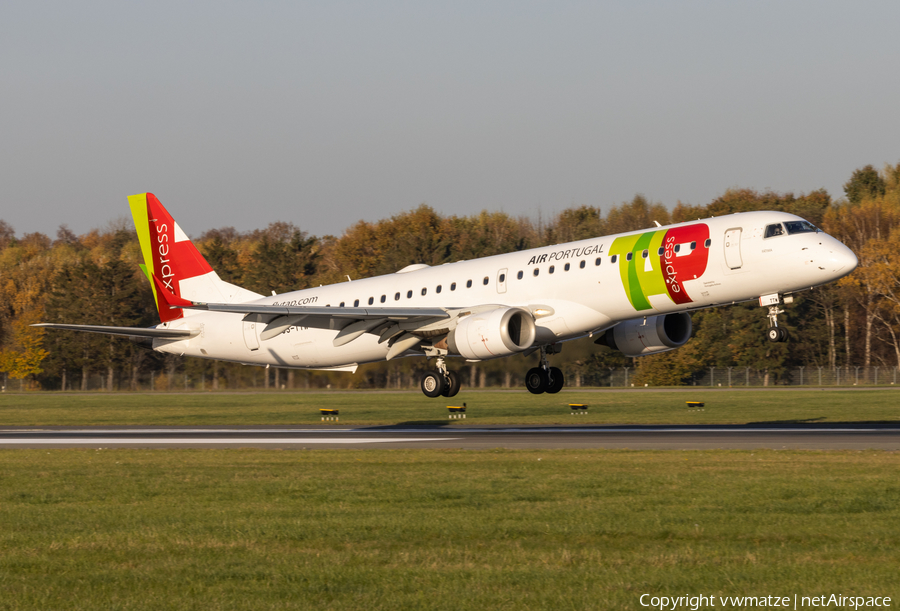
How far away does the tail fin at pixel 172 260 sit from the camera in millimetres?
46656

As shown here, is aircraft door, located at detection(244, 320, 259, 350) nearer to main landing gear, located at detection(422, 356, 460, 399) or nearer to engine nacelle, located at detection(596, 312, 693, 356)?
main landing gear, located at detection(422, 356, 460, 399)

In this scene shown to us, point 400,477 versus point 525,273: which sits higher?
point 525,273

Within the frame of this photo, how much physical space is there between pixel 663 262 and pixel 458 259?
76.8 m

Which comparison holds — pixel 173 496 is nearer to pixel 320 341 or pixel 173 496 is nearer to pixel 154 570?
pixel 154 570

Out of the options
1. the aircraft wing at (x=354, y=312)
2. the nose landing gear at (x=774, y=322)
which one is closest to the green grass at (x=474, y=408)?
the aircraft wing at (x=354, y=312)

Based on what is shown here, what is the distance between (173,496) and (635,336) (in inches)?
784

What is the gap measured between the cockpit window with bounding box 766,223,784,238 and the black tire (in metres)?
10.6

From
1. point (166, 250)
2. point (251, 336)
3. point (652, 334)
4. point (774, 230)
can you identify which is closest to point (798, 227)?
point (774, 230)

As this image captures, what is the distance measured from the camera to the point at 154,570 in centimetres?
1406

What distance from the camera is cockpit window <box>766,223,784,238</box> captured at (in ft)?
102

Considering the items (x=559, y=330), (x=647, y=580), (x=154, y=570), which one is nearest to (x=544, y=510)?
(x=647, y=580)

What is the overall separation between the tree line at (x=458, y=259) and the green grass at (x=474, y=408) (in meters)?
3.36

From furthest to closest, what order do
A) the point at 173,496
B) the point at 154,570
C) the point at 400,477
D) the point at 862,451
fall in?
the point at 862,451
the point at 400,477
the point at 173,496
the point at 154,570

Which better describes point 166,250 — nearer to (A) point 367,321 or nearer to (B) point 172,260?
(B) point 172,260
